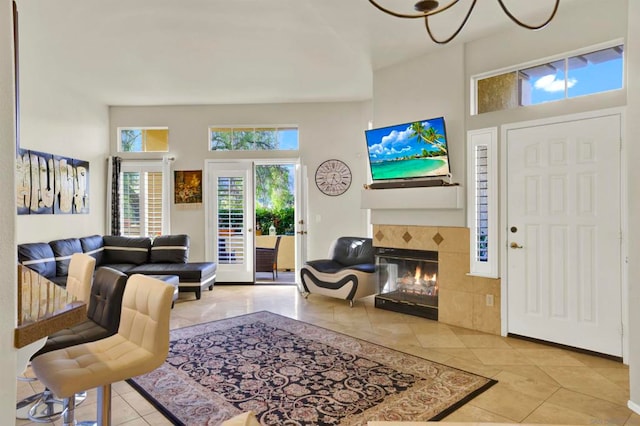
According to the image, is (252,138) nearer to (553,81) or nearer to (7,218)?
(553,81)

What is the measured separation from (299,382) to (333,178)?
4196 millimetres

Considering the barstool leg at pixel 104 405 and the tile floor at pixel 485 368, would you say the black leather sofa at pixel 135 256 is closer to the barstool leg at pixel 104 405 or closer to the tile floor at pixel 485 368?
the tile floor at pixel 485 368

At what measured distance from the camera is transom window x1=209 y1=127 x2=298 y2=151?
22.1 ft

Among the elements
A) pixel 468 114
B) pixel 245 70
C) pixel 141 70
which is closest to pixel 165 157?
pixel 141 70

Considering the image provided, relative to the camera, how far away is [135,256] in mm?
5895

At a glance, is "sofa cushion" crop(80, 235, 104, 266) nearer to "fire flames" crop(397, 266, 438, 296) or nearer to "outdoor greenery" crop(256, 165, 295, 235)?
"outdoor greenery" crop(256, 165, 295, 235)

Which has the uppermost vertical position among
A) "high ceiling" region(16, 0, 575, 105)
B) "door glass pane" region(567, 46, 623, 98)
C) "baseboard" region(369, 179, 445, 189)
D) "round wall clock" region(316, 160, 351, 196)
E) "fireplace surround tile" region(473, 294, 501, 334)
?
"high ceiling" region(16, 0, 575, 105)

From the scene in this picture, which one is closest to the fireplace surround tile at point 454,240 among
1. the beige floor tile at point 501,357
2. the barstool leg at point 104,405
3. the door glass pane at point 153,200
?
the beige floor tile at point 501,357

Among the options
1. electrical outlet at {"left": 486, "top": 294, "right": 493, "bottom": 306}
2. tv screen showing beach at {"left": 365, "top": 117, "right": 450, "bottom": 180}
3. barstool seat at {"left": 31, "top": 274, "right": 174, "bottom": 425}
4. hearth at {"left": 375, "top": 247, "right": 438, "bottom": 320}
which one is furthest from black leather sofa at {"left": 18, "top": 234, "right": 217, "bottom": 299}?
electrical outlet at {"left": 486, "top": 294, "right": 493, "bottom": 306}

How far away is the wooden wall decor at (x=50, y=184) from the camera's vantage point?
466 cm

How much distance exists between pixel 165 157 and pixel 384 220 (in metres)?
4.05

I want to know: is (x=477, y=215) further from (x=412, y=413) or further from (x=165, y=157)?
(x=165, y=157)

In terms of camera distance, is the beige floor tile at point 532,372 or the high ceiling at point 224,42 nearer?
the beige floor tile at point 532,372

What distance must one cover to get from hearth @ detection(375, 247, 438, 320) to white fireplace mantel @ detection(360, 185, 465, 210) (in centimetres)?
58
